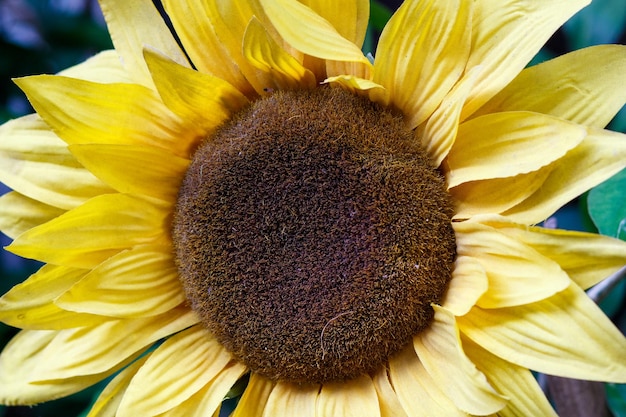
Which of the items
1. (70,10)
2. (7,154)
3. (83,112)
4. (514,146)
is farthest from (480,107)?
(70,10)

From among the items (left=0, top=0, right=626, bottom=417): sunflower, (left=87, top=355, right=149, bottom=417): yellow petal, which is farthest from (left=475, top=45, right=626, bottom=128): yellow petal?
(left=87, top=355, right=149, bottom=417): yellow petal

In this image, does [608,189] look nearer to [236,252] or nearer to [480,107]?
[480,107]

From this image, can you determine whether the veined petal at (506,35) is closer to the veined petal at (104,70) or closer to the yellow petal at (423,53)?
the yellow petal at (423,53)

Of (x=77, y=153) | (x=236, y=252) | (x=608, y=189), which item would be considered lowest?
(x=608, y=189)

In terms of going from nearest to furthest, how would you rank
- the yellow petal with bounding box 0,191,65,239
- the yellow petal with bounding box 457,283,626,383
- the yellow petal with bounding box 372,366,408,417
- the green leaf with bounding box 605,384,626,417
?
the yellow petal with bounding box 457,283,626,383
the yellow petal with bounding box 372,366,408,417
the yellow petal with bounding box 0,191,65,239
the green leaf with bounding box 605,384,626,417

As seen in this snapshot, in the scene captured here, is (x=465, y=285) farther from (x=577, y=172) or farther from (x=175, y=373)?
(x=175, y=373)

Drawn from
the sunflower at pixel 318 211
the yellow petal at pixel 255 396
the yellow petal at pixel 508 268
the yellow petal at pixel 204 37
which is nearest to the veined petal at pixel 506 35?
the sunflower at pixel 318 211

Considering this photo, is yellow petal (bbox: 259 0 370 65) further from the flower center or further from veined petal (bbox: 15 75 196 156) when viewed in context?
veined petal (bbox: 15 75 196 156)
